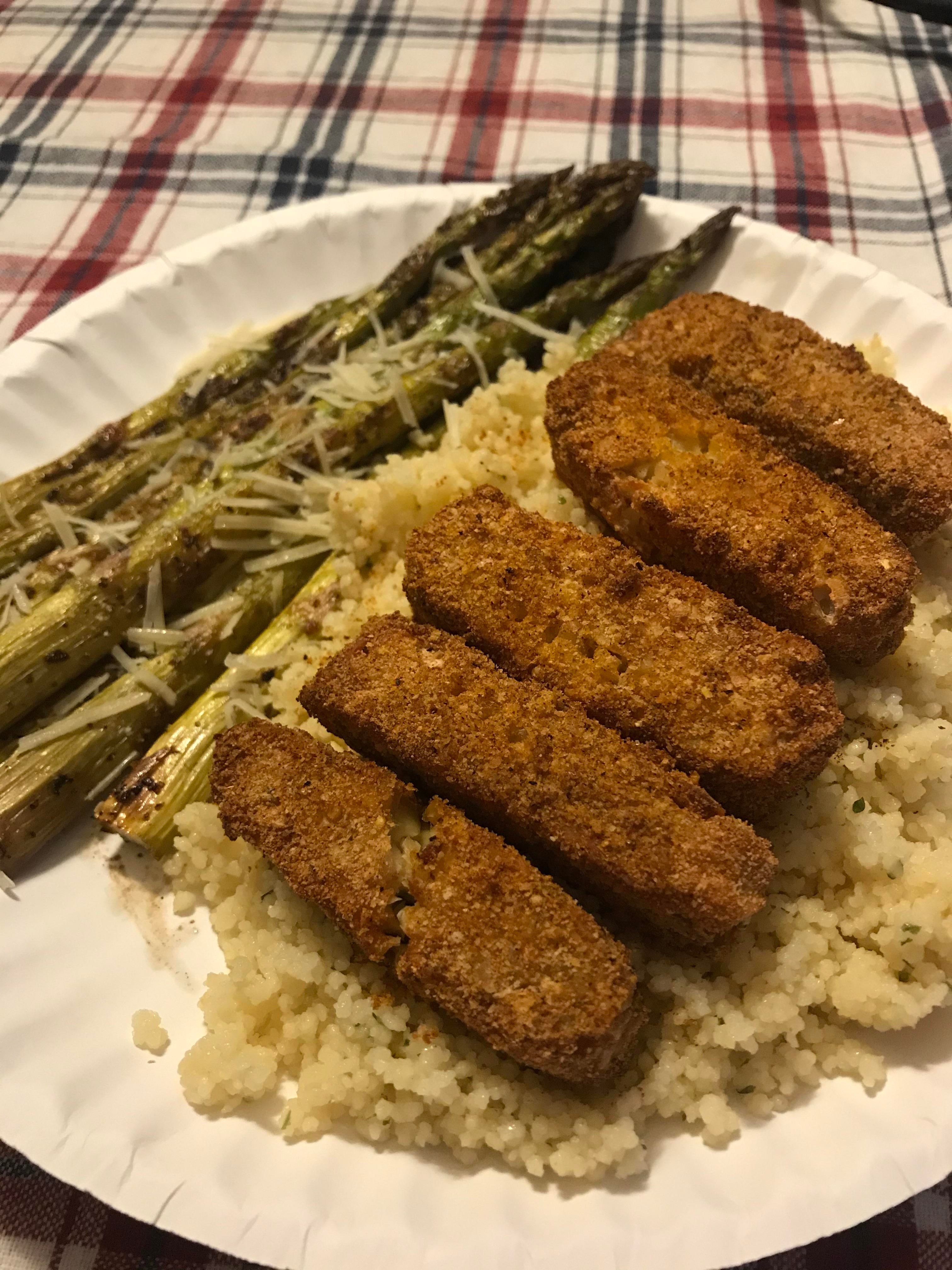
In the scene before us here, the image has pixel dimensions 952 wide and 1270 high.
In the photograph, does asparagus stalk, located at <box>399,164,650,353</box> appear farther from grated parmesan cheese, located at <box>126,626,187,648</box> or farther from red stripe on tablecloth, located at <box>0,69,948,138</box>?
grated parmesan cheese, located at <box>126,626,187,648</box>

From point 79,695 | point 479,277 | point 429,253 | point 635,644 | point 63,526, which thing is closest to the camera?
point 635,644

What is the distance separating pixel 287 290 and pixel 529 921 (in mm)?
4051

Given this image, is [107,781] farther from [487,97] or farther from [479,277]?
[487,97]

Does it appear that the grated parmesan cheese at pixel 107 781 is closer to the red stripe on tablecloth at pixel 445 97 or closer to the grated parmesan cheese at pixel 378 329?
the grated parmesan cheese at pixel 378 329

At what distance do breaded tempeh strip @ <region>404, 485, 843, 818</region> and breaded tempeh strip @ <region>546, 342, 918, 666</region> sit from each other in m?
0.15

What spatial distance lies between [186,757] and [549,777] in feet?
5.43

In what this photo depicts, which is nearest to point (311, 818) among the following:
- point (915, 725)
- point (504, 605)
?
point (504, 605)

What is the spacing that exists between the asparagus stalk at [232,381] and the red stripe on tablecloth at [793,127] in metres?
1.69

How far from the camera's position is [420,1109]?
2.73 m

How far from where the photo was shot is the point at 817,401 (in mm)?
3732

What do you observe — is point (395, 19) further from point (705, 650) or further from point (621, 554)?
point (705, 650)


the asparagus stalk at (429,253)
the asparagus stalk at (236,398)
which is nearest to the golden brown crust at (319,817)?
the asparagus stalk at (236,398)

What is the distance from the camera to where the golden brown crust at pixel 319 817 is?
2.80 metres

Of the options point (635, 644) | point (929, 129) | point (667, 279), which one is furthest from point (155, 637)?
point (929, 129)
